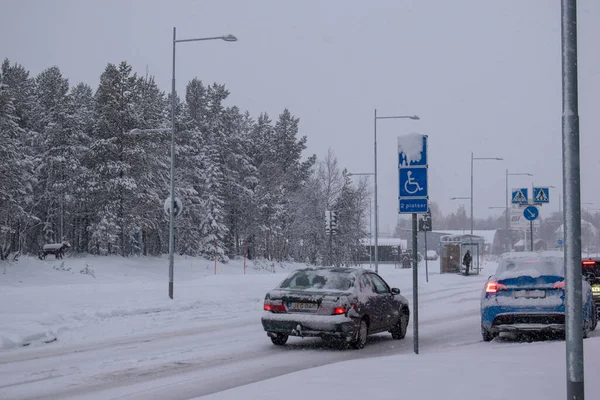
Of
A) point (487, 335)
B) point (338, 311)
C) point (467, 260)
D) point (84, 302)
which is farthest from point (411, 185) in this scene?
point (467, 260)

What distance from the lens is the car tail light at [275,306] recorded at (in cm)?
1391

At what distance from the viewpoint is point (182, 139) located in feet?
213

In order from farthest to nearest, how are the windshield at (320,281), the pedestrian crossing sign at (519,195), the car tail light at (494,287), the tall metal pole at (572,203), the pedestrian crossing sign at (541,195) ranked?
the pedestrian crossing sign at (519,195) < the pedestrian crossing sign at (541,195) < the car tail light at (494,287) < the windshield at (320,281) < the tall metal pole at (572,203)

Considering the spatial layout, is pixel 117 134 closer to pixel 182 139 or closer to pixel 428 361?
pixel 182 139

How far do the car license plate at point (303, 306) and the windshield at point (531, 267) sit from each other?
3.79 m

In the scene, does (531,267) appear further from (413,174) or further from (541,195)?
(541,195)

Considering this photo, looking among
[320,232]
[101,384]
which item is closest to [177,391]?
[101,384]

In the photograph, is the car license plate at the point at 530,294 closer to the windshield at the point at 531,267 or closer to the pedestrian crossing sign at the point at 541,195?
the windshield at the point at 531,267

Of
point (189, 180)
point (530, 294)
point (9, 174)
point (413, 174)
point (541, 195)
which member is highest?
point (189, 180)

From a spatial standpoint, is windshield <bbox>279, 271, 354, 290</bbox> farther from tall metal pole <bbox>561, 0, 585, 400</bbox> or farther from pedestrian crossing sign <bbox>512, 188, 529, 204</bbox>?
pedestrian crossing sign <bbox>512, 188, 529, 204</bbox>

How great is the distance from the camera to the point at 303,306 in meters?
13.8

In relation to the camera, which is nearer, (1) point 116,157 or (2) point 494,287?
(2) point 494,287

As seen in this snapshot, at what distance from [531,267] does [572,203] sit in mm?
8536

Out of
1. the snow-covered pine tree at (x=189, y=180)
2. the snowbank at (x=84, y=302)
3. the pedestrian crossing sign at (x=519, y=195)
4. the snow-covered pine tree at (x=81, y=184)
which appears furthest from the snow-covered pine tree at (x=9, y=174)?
the pedestrian crossing sign at (x=519, y=195)
